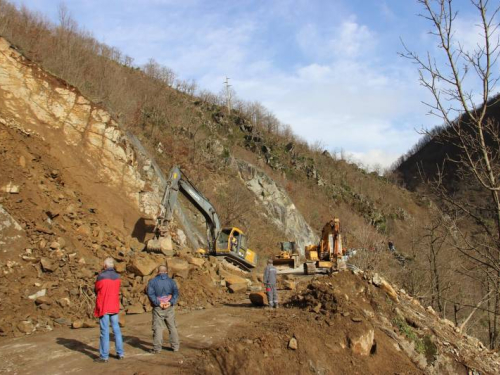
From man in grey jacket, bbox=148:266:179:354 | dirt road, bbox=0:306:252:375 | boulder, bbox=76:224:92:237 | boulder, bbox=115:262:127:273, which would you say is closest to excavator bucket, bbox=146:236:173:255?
boulder, bbox=115:262:127:273

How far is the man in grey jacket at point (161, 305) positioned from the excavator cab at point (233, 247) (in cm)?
912

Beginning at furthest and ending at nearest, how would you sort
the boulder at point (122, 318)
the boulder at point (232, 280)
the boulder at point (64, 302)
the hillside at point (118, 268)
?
the boulder at point (232, 280) < the boulder at point (64, 302) < the boulder at point (122, 318) < the hillside at point (118, 268)

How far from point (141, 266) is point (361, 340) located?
6.14 m

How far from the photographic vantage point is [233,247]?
1658 cm

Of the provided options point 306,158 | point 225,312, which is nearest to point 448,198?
point 225,312

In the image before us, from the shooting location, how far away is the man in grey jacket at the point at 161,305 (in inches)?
275

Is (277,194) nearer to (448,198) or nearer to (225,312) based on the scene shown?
(225,312)

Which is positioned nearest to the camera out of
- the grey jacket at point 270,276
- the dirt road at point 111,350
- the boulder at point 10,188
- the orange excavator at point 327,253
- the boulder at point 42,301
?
the dirt road at point 111,350

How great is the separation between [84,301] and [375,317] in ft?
22.2

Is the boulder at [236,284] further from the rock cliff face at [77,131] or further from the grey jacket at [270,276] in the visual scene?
A: the rock cliff face at [77,131]

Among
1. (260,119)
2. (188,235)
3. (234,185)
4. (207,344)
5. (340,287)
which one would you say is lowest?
(207,344)

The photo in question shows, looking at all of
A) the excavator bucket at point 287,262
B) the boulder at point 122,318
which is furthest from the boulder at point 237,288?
the excavator bucket at point 287,262

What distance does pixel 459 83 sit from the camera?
14.6 ft

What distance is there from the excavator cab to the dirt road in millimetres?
6587
